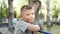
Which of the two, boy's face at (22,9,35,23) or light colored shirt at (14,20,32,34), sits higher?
boy's face at (22,9,35,23)

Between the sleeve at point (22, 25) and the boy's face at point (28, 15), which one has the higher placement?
the boy's face at point (28, 15)

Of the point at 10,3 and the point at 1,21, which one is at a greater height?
the point at 10,3

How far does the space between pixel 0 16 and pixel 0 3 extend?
1.06 metres

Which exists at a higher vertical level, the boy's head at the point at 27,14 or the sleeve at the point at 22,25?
the boy's head at the point at 27,14

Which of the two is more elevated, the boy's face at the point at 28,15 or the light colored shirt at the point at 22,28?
the boy's face at the point at 28,15

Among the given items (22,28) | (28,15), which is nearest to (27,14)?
(28,15)

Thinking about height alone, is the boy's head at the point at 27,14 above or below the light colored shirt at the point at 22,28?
above

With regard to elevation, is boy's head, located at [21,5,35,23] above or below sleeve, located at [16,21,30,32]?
above

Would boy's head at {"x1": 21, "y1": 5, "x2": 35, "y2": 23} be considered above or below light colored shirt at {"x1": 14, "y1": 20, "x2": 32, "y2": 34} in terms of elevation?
above

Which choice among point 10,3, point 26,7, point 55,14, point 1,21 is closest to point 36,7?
point 26,7

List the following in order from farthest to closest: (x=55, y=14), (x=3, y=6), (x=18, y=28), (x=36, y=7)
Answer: (x=55, y=14) → (x=3, y=6) → (x=36, y=7) → (x=18, y=28)

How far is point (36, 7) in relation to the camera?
3.31m

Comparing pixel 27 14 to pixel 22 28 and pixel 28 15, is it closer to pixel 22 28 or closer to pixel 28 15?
pixel 28 15

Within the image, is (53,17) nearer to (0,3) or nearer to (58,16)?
(58,16)
